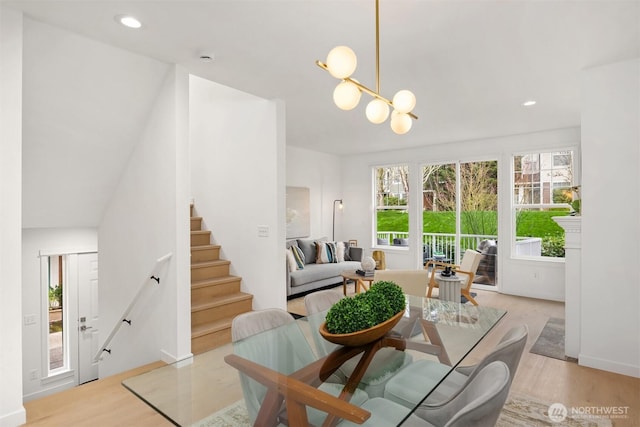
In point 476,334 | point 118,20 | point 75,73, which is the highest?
point 118,20

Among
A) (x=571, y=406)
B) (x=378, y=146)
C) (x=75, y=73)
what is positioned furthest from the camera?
(x=378, y=146)

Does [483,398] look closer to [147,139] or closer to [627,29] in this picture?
[627,29]

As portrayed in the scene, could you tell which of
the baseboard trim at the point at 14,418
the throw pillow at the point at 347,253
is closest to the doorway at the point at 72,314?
the baseboard trim at the point at 14,418

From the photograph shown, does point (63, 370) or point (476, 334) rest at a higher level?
point (476, 334)

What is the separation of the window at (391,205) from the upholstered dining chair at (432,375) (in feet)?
18.2

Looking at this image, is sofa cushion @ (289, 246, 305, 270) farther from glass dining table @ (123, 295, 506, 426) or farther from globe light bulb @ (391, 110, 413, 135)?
globe light bulb @ (391, 110, 413, 135)

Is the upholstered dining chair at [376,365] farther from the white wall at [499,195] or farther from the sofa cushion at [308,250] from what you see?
the white wall at [499,195]

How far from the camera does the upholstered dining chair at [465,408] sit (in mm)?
1095

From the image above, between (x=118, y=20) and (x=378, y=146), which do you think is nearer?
(x=118, y=20)

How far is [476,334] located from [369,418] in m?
1.20

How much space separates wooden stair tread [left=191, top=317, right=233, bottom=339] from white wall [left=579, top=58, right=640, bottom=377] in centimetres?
339

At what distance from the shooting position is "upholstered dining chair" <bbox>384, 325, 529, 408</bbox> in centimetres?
146

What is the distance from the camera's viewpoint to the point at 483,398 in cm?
111

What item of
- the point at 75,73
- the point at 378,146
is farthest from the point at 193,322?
the point at 378,146
